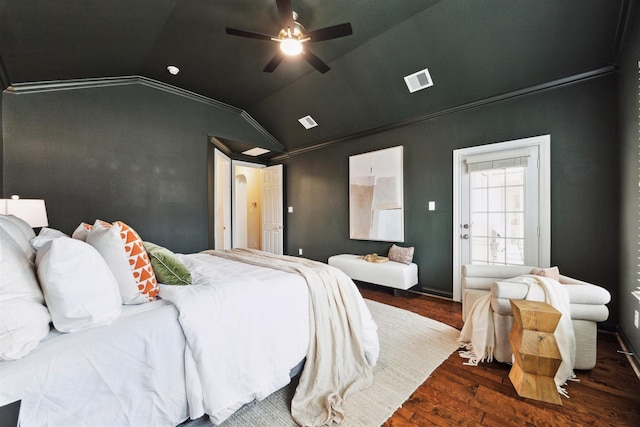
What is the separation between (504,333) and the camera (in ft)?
6.37

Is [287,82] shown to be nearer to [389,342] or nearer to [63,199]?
[63,199]

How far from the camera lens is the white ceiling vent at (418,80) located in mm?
3121

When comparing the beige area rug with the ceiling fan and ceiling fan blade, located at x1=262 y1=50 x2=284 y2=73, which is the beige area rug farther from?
ceiling fan blade, located at x1=262 y1=50 x2=284 y2=73

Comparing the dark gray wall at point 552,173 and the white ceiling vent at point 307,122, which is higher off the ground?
the white ceiling vent at point 307,122

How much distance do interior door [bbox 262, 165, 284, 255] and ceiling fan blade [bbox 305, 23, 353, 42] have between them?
3492 mm

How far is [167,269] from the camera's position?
5.13 ft

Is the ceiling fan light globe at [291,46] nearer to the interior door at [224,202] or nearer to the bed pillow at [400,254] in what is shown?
the bed pillow at [400,254]

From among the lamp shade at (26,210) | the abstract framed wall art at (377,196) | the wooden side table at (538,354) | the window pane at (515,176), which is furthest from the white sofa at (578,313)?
the lamp shade at (26,210)

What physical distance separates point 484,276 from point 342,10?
2.93 meters

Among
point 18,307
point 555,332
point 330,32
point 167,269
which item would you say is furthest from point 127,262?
point 555,332

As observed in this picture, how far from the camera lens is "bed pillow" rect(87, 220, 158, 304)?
131 cm

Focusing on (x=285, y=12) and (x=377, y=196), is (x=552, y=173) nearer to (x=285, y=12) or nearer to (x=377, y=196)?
(x=377, y=196)

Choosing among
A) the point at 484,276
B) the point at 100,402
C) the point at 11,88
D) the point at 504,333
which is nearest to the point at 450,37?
the point at 484,276

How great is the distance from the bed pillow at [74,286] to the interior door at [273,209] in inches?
180
